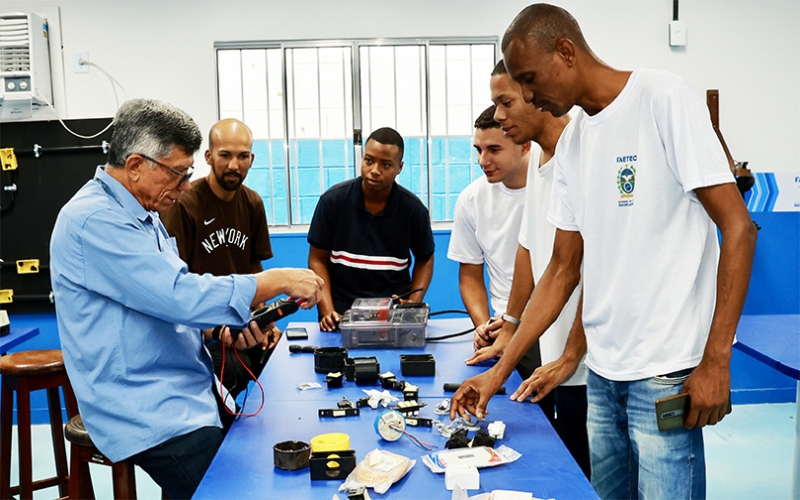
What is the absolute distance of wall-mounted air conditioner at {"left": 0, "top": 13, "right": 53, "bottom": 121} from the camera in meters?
3.96

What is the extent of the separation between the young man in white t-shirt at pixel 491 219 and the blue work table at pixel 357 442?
59 centimetres

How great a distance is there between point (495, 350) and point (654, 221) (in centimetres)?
93

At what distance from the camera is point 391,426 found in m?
1.55

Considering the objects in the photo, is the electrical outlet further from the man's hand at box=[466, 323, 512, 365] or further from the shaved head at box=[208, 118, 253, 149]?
the man's hand at box=[466, 323, 512, 365]

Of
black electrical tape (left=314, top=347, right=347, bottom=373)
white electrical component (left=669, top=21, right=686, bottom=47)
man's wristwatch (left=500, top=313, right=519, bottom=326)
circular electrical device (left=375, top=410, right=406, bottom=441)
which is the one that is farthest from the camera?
white electrical component (left=669, top=21, right=686, bottom=47)

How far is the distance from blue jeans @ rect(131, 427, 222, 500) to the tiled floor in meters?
1.54

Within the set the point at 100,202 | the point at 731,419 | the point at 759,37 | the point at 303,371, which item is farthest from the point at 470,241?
the point at 759,37

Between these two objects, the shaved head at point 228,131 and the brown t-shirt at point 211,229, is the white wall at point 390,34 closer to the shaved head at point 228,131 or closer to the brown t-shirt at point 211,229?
the shaved head at point 228,131

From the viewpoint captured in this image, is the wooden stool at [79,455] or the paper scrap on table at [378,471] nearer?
the paper scrap on table at [378,471]

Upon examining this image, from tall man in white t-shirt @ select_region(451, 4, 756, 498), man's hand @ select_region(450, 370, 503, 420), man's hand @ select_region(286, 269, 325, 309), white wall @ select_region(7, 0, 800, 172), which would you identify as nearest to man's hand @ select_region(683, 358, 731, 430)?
tall man in white t-shirt @ select_region(451, 4, 756, 498)

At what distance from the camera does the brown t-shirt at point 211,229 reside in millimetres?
2973

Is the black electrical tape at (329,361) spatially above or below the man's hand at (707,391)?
below

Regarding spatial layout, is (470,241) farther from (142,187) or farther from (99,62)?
(99,62)

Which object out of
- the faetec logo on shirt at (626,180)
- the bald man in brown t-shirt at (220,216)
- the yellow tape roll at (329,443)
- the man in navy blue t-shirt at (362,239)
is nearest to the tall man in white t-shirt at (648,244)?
the faetec logo on shirt at (626,180)
